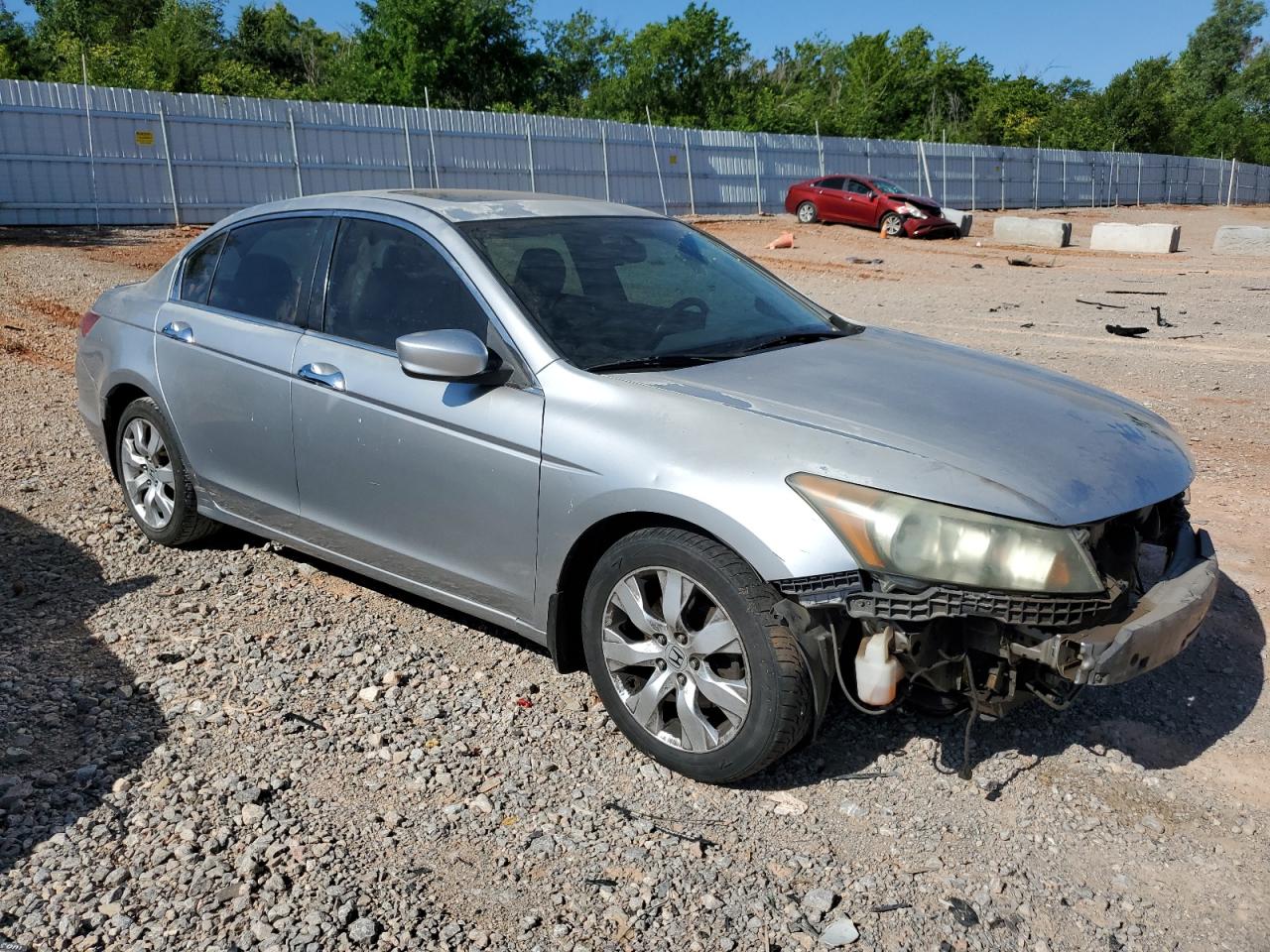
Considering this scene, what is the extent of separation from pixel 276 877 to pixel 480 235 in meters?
2.28

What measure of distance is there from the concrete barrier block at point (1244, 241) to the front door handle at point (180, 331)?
25.7 m

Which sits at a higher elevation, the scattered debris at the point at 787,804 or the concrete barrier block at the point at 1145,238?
the scattered debris at the point at 787,804

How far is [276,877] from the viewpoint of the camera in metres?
2.98

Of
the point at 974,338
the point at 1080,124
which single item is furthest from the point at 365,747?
the point at 1080,124

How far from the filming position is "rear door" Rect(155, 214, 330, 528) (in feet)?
15.0

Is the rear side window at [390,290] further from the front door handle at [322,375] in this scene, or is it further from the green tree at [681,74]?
the green tree at [681,74]

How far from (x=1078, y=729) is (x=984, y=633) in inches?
39.2

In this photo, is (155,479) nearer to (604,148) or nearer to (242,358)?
(242,358)

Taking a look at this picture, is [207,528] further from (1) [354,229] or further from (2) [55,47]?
(2) [55,47]

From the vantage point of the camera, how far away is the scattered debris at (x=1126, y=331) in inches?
484

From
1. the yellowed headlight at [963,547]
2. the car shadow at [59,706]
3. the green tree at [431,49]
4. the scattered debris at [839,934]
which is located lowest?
the scattered debris at [839,934]

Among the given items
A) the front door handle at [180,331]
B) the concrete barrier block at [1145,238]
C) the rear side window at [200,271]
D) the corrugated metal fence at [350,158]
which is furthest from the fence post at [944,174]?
the front door handle at [180,331]

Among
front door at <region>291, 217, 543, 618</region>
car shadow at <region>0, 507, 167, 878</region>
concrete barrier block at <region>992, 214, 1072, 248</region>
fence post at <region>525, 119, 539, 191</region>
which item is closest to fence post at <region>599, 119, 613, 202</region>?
fence post at <region>525, 119, 539, 191</region>

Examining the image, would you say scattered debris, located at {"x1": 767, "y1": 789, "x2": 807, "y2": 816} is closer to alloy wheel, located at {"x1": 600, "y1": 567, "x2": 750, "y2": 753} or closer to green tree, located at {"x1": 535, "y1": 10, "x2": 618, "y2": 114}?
alloy wheel, located at {"x1": 600, "y1": 567, "x2": 750, "y2": 753}
